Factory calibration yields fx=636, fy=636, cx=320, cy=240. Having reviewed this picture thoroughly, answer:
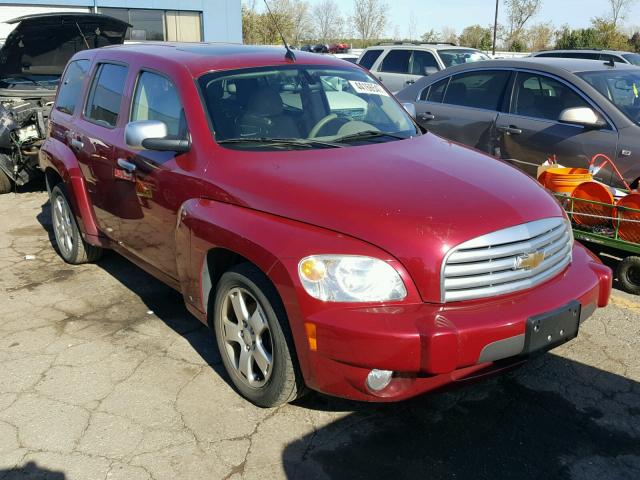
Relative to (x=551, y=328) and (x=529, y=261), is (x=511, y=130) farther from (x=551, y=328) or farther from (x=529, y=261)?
(x=551, y=328)

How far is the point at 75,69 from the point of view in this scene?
549 cm

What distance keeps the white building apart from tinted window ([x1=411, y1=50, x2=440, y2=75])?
12.8 m

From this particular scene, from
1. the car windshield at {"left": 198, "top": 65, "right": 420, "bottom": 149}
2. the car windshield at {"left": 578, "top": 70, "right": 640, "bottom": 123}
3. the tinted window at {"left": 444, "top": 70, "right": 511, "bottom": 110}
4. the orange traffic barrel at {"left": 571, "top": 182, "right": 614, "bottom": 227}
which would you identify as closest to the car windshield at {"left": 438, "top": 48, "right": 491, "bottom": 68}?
the tinted window at {"left": 444, "top": 70, "right": 511, "bottom": 110}

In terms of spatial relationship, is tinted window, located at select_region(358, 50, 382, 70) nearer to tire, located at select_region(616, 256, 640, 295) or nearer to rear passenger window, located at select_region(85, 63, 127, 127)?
rear passenger window, located at select_region(85, 63, 127, 127)

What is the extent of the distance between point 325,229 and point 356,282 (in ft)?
0.96

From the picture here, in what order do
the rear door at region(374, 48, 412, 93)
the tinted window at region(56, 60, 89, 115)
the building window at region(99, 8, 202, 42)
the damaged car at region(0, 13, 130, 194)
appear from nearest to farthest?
the tinted window at region(56, 60, 89, 115) < the damaged car at region(0, 13, 130, 194) < the rear door at region(374, 48, 412, 93) < the building window at region(99, 8, 202, 42)

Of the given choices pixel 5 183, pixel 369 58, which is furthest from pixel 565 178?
pixel 369 58

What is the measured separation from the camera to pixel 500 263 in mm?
2855

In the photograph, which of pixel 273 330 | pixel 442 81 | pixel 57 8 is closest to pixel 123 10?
pixel 57 8

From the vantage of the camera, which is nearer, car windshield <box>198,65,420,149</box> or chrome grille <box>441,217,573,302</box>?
chrome grille <box>441,217,573,302</box>

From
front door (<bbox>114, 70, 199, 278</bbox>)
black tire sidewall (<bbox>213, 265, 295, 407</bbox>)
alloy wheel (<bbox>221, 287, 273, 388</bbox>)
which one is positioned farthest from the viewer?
front door (<bbox>114, 70, 199, 278</bbox>)

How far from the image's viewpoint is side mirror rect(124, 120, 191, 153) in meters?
3.57

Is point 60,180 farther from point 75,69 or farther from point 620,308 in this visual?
point 620,308

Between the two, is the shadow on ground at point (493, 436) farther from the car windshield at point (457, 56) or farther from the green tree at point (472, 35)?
the green tree at point (472, 35)
